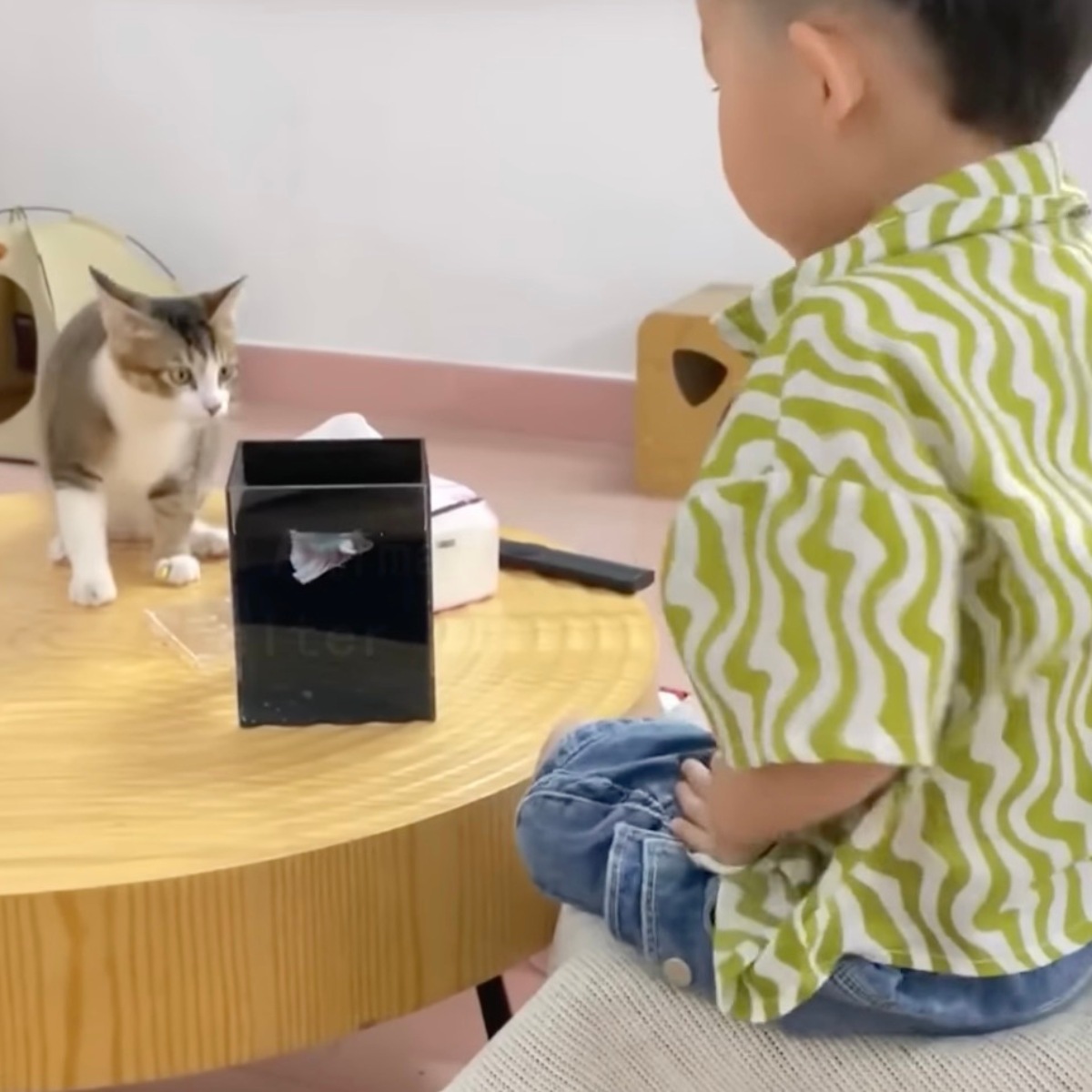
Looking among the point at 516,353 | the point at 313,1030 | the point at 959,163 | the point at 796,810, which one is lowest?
the point at 516,353

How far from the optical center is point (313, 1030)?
2.79 ft

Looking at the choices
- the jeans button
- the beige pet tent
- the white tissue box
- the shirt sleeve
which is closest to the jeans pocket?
the jeans button

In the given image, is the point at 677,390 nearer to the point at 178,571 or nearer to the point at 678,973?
the point at 178,571

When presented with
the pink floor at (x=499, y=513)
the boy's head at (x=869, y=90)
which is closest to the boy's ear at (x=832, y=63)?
the boy's head at (x=869, y=90)

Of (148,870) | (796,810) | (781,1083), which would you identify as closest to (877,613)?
(796,810)

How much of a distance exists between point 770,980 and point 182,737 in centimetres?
43

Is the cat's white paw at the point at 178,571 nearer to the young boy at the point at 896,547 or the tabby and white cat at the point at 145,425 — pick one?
the tabby and white cat at the point at 145,425

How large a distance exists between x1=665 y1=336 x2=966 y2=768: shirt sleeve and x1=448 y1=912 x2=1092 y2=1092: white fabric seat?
13 centimetres

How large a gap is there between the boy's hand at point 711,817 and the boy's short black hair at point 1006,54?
0.27 meters

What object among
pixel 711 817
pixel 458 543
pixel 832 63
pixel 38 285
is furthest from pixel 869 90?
pixel 38 285

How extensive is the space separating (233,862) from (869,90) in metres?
0.46

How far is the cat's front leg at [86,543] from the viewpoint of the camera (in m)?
1.18

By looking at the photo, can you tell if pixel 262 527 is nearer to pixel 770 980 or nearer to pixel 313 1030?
pixel 313 1030

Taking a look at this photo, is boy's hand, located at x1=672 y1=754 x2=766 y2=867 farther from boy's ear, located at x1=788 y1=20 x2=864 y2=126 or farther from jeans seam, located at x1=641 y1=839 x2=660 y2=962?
boy's ear, located at x1=788 y1=20 x2=864 y2=126
